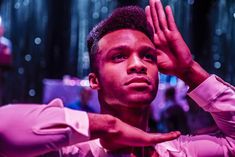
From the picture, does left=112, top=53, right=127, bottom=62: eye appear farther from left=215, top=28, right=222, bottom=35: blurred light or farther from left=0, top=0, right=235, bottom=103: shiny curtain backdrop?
left=215, top=28, right=222, bottom=35: blurred light

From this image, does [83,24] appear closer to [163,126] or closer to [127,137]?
[163,126]

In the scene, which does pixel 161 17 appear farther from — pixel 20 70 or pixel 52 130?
pixel 20 70

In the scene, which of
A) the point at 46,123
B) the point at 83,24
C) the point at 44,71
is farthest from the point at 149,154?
the point at 83,24

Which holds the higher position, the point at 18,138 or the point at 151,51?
the point at 151,51

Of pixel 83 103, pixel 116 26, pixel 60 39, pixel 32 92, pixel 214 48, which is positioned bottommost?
pixel 32 92

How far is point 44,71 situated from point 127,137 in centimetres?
1098

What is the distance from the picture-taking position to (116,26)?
1.82 m

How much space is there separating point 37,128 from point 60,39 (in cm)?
1115

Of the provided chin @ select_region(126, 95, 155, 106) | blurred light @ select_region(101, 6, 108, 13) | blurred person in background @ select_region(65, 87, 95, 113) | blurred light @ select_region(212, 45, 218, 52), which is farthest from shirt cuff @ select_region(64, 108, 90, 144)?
blurred light @ select_region(101, 6, 108, 13)

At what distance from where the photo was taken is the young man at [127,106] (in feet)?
4.25

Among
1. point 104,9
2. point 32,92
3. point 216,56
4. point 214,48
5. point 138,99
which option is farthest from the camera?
point 104,9

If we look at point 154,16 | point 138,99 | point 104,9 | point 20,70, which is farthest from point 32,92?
point 138,99

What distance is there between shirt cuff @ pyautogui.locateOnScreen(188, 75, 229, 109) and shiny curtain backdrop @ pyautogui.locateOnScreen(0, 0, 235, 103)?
30.7ft

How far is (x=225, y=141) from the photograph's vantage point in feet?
6.35
